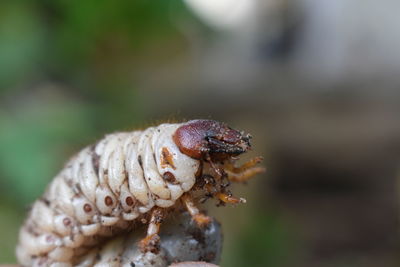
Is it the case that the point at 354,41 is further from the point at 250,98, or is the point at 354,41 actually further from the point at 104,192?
the point at 104,192

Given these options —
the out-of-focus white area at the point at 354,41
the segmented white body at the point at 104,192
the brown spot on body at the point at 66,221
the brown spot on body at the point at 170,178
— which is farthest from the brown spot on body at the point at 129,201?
the out-of-focus white area at the point at 354,41

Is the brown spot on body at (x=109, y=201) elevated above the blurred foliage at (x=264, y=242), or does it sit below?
above

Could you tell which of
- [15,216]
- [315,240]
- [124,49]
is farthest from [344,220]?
[15,216]

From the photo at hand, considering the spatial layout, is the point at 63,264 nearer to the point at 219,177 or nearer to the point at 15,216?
the point at 219,177

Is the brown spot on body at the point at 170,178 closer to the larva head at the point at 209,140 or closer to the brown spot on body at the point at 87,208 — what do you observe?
the larva head at the point at 209,140

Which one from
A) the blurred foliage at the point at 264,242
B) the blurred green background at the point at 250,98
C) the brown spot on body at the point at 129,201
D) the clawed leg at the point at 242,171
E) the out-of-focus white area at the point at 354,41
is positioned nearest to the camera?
the brown spot on body at the point at 129,201

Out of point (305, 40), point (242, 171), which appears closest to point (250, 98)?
point (305, 40)

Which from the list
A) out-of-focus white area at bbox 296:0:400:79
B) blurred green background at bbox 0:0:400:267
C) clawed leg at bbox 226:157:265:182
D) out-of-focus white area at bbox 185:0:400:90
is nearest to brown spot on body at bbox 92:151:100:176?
blurred green background at bbox 0:0:400:267
